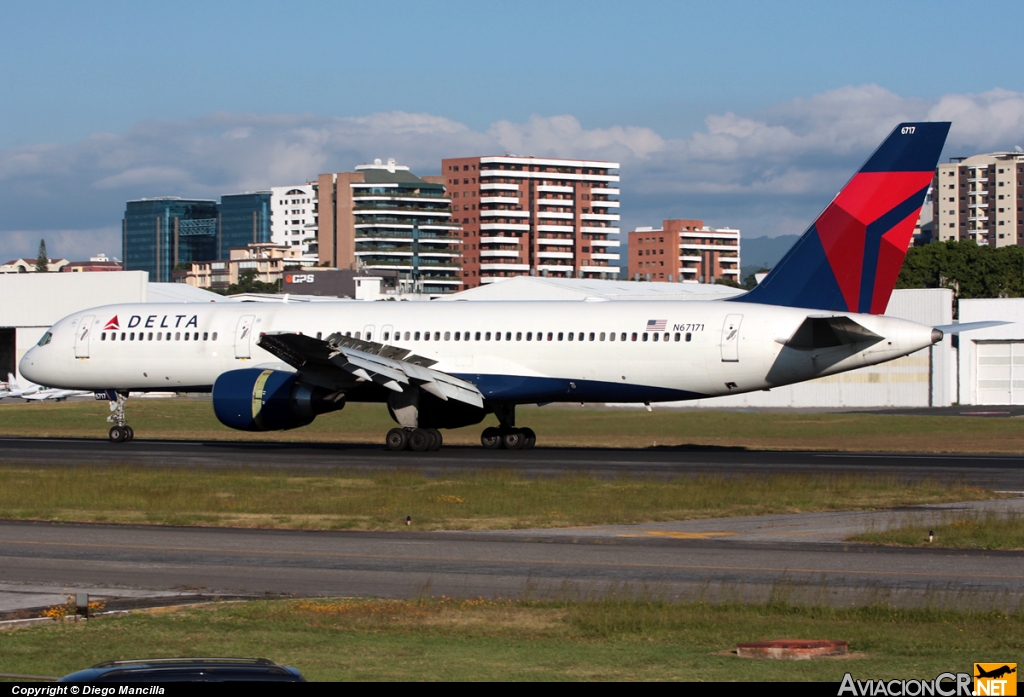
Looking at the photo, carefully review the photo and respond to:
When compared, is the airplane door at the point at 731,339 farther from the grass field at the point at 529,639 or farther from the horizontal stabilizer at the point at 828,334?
the grass field at the point at 529,639

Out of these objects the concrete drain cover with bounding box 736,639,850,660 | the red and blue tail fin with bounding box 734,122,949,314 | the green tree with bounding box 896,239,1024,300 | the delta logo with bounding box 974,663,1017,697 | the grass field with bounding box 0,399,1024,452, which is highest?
A: the green tree with bounding box 896,239,1024,300

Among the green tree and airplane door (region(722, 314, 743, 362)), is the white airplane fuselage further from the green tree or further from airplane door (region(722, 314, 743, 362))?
the green tree

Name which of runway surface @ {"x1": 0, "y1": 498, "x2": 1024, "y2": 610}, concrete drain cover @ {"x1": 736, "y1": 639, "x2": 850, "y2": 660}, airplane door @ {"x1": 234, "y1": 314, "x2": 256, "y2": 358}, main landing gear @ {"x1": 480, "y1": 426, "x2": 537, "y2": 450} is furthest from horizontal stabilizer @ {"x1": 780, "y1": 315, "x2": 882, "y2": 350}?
concrete drain cover @ {"x1": 736, "y1": 639, "x2": 850, "y2": 660}

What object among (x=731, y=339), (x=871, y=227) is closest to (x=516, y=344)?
(x=731, y=339)

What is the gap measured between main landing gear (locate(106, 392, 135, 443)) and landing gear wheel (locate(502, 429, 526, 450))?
13219 millimetres

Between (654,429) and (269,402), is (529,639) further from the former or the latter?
(654,429)

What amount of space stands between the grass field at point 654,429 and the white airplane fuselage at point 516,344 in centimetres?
628

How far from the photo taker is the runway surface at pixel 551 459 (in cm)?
3161

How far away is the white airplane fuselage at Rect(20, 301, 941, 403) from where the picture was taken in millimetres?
35812

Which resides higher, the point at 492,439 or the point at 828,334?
the point at 828,334

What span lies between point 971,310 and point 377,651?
238 ft

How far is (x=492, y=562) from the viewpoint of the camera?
18.3m

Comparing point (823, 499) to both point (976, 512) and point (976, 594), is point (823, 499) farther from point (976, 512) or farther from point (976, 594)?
point (976, 594)

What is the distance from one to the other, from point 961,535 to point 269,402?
2190cm
